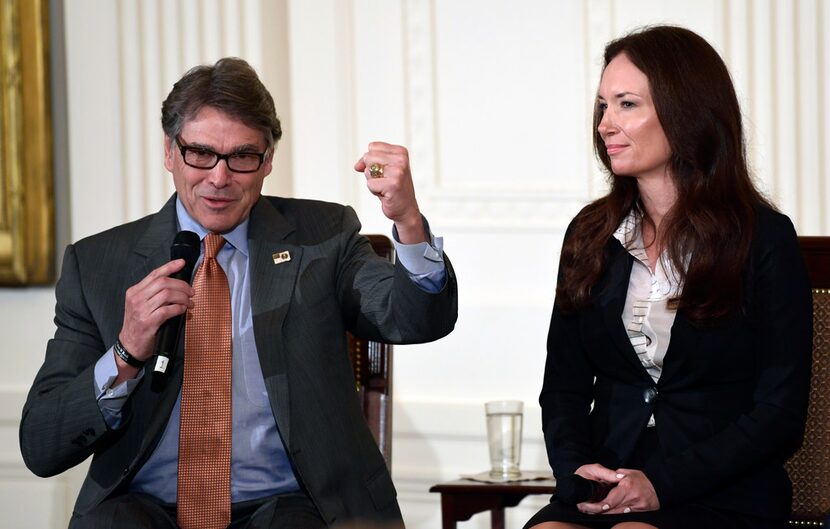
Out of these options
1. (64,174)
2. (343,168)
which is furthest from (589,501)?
(64,174)

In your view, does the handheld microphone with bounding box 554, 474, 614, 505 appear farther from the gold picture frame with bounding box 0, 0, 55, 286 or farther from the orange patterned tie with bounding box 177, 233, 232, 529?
the gold picture frame with bounding box 0, 0, 55, 286

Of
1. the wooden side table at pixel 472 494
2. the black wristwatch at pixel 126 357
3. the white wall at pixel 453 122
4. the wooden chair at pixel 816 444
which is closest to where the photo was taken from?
the black wristwatch at pixel 126 357

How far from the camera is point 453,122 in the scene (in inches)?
154

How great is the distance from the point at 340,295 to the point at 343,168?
4.80 feet

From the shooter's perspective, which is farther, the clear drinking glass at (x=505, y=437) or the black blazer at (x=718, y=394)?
the clear drinking glass at (x=505, y=437)

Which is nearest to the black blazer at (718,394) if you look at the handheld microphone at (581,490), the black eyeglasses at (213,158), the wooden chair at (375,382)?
the handheld microphone at (581,490)

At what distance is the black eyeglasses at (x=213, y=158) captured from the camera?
2490 mm

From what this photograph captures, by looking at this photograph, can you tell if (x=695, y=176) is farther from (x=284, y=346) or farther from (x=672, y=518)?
(x=284, y=346)

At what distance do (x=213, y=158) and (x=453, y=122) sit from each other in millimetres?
1531

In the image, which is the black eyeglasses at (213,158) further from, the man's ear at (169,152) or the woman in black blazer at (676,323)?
the woman in black blazer at (676,323)

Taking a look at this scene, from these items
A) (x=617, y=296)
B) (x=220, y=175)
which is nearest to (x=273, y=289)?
(x=220, y=175)

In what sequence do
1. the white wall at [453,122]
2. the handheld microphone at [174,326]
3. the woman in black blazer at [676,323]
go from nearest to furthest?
the handheld microphone at [174,326] < the woman in black blazer at [676,323] < the white wall at [453,122]

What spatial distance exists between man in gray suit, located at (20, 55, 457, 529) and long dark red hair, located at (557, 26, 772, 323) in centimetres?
47

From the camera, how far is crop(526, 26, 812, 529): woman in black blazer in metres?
2.37
